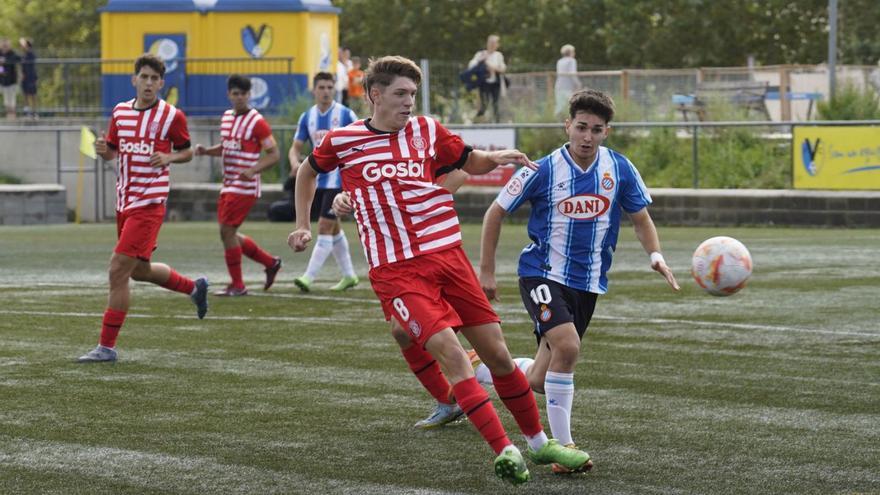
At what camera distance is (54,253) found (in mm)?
20391

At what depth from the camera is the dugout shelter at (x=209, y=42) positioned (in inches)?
1235

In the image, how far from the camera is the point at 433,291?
22.5 ft

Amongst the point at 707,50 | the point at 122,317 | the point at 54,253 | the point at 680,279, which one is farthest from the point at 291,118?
the point at 707,50

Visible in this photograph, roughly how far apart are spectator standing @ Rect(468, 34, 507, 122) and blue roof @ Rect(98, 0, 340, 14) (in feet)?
13.0

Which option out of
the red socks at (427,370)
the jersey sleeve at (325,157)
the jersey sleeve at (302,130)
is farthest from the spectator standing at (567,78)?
the jersey sleeve at (325,157)

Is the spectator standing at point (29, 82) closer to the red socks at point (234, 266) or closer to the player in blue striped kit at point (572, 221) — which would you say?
the red socks at point (234, 266)

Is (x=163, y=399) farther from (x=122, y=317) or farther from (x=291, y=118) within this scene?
(x=291, y=118)

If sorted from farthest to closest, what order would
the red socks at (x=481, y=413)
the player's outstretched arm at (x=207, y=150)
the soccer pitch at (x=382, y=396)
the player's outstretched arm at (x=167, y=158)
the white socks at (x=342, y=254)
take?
the white socks at (x=342, y=254), the player's outstretched arm at (x=207, y=150), the player's outstretched arm at (x=167, y=158), the soccer pitch at (x=382, y=396), the red socks at (x=481, y=413)

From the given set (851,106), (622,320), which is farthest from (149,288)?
(851,106)

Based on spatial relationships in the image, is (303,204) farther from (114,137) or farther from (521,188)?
(114,137)

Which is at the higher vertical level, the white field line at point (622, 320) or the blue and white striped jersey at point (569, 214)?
the blue and white striped jersey at point (569, 214)

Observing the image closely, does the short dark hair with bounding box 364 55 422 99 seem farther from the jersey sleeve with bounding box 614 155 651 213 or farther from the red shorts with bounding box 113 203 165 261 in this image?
the red shorts with bounding box 113 203 165 261

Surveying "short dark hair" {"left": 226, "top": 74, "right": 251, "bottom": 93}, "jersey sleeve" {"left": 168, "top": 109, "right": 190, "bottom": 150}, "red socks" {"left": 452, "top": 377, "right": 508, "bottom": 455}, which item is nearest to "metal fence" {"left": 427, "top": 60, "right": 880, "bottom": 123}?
"short dark hair" {"left": 226, "top": 74, "right": 251, "bottom": 93}

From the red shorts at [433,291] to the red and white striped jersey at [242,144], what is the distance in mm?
8267
